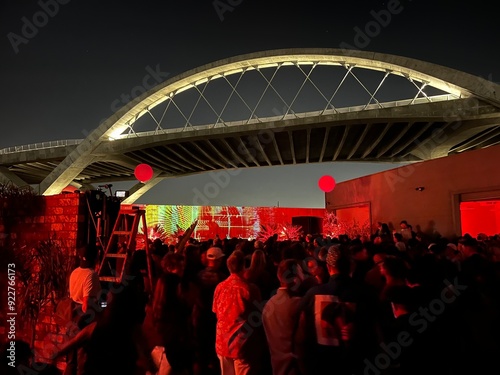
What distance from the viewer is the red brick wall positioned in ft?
18.5

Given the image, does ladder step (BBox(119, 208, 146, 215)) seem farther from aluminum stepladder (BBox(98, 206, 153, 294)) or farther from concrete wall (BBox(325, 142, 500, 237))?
concrete wall (BBox(325, 142, 500, 237))

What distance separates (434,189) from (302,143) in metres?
23.5

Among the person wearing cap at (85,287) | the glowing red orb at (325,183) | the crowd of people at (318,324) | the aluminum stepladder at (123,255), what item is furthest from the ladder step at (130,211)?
the glowing red orb at (325,183)

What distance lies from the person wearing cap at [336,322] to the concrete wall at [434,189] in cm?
1093

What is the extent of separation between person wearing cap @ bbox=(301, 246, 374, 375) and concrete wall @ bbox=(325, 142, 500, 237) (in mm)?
10933

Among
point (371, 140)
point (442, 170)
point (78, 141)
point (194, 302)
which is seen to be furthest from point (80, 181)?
point (194, 302)

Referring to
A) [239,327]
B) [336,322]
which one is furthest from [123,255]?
[336,322]

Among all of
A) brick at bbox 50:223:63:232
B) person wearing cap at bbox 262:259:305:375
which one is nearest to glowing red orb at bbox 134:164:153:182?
brick at bbox 50:223:63:232

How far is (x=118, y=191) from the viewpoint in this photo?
23.0ft

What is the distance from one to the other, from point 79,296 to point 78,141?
3775cm

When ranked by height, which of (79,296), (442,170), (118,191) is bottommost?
(79,296)

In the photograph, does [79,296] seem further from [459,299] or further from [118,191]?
[459,299]

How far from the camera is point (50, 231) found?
19.7 feet

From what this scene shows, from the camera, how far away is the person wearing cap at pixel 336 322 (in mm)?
2709
